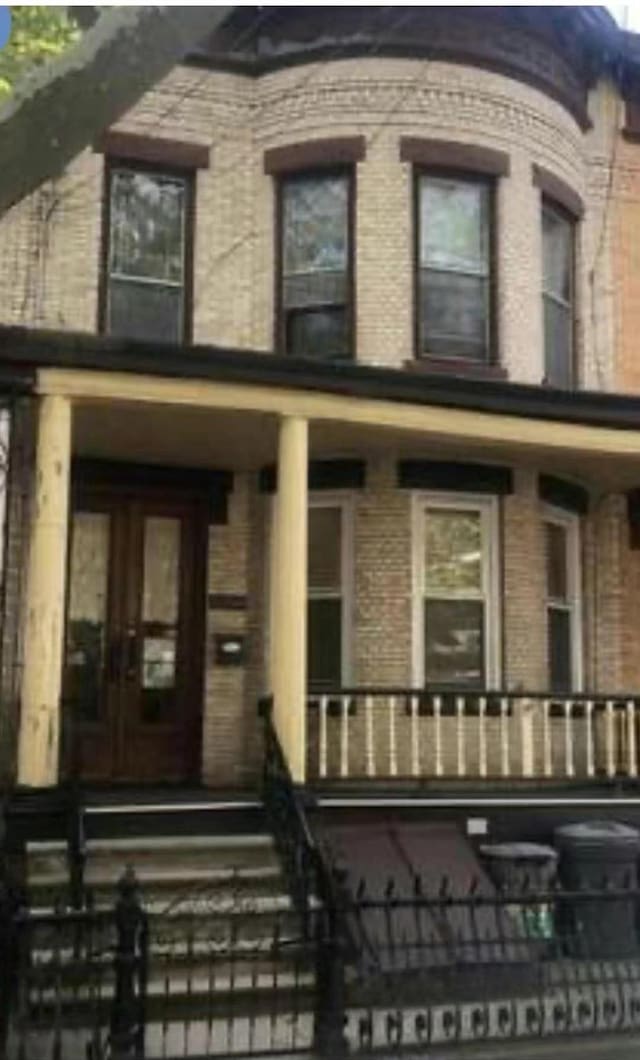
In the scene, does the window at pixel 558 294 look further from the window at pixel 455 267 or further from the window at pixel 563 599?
the window at pixel 563 599

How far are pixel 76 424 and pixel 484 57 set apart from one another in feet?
19.0

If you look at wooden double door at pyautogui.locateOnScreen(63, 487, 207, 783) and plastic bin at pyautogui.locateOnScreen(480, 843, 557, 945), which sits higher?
wooden double door at pyautogui.locateOnScreen(63, 487, 207, 783)

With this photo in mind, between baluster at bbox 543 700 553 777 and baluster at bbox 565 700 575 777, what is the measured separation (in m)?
0.15

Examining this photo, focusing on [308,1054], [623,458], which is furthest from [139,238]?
[308,1054]

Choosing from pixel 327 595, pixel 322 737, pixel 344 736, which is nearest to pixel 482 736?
pixel 344 736

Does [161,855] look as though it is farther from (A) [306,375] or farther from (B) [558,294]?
(B) [558,294]

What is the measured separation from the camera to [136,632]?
12727 mm

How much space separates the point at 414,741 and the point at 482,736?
72 centimetres

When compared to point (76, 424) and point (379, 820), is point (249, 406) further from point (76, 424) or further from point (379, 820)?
point (379, 820)

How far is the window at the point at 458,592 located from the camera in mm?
12742

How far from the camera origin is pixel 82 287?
13039 mm

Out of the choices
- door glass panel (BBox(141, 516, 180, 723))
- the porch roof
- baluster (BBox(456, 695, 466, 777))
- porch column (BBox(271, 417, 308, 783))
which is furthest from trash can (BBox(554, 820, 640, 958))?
door glass panel (BBox(141, 516, 180, 723))

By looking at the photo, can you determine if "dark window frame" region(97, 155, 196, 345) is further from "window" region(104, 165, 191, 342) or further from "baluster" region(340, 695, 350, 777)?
"baluster" region(340, 695, 350, 777)

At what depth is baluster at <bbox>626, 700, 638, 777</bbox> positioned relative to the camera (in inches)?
489
